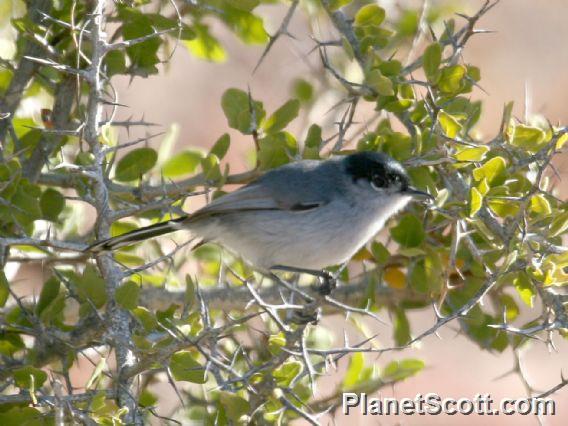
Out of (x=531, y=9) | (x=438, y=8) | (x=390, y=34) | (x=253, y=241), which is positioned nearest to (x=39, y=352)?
(x=253, y=241)

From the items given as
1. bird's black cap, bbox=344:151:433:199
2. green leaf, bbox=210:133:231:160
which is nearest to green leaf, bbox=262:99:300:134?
green leaf, bbox=210:133:231:160

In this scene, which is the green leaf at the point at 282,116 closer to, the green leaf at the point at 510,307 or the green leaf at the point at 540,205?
the green leaf at the point at 540,205

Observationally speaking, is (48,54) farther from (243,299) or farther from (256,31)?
(243,299)

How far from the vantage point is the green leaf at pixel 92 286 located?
302 cm

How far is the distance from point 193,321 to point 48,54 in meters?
1.29

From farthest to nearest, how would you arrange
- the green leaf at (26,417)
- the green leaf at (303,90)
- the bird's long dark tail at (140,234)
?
the green leaf at (303,90), the bird's long dark tail at (140,234), the green leaf at (26,417)

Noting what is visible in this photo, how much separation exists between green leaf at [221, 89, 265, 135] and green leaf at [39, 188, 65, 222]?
2.49ft

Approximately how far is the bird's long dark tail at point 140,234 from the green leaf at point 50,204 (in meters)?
0.31

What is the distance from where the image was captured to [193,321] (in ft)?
9.51

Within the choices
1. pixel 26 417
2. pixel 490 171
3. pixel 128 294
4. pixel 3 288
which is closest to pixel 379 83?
pixel 490 171

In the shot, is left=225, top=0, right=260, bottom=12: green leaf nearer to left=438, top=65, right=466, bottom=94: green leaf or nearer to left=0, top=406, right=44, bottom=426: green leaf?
left=438, top=65, right=466, bottom=94: green leaf

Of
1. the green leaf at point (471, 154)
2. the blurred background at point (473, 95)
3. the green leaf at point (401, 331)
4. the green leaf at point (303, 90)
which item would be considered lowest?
the blurred background at point (473, 95)

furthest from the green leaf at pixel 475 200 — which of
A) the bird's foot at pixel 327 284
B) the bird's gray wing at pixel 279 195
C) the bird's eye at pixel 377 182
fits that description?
the bird's gray wing at pixel 279 195

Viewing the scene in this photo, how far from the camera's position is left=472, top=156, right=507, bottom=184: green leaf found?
116 inches
